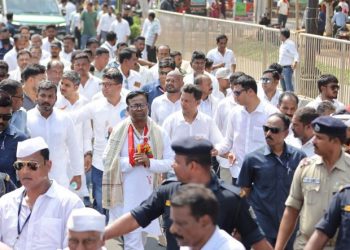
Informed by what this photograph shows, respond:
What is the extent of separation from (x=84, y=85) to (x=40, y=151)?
23.4 ft

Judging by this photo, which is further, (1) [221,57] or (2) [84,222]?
(1) [221,57]

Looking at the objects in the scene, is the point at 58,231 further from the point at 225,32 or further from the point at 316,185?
the point at 225,32

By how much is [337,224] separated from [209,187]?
2.94 ft

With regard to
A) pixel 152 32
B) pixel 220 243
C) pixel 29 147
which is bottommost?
pixel 152 32

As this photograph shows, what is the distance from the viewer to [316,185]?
21.5 ft

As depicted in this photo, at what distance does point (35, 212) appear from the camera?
235 inches

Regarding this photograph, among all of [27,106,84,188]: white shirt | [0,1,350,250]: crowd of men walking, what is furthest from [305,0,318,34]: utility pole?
[27,106,84,188]: white shirt

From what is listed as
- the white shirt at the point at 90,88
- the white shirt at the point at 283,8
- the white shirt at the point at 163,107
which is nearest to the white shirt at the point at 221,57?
the white shirt at the point at 90,88

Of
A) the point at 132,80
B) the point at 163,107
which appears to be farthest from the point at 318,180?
the point at 132,80

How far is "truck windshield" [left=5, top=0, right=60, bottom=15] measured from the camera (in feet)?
95.3

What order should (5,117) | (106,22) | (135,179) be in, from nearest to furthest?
(5,117) → (135,179) → (106,22)

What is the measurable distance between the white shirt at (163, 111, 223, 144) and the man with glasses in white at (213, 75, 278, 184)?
424mm

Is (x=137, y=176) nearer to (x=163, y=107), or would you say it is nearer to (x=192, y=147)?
(x=163, y=107)

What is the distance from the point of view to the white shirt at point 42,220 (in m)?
5.97
